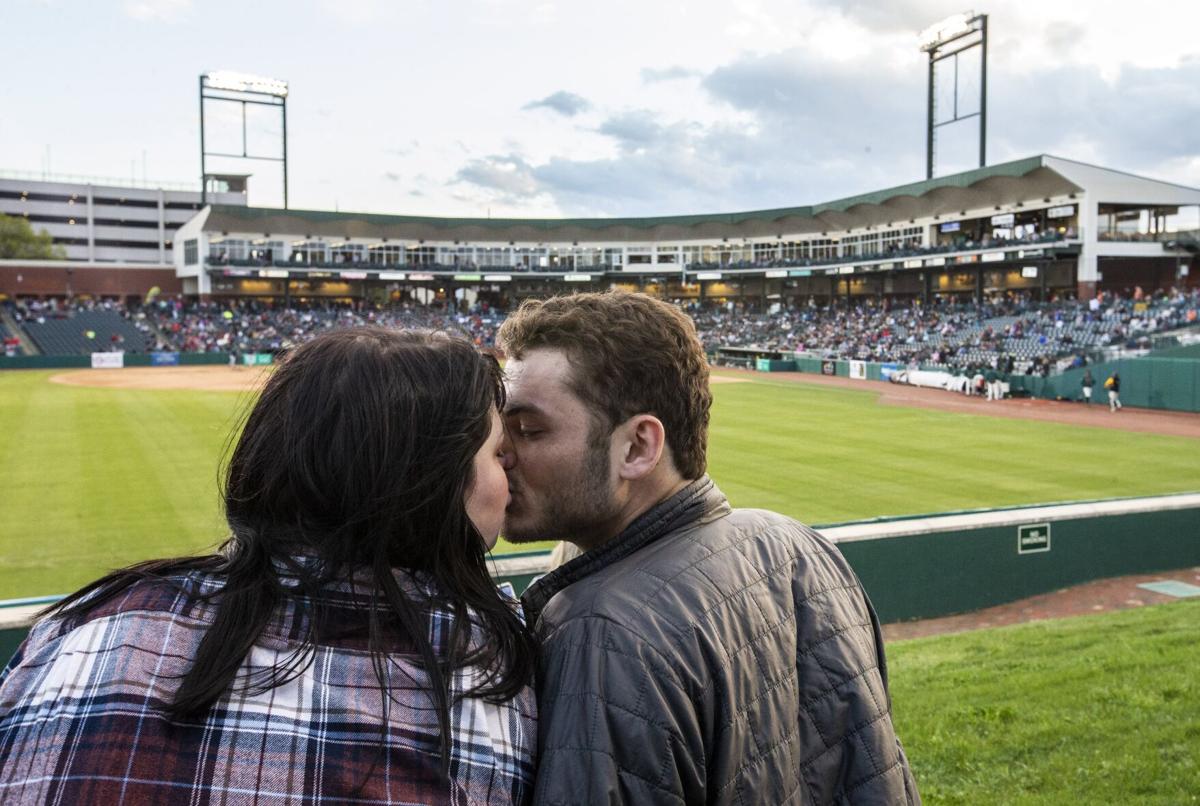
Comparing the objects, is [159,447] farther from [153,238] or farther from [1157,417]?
[153,238]

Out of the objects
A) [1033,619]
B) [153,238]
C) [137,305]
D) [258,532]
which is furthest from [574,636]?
[153,238]

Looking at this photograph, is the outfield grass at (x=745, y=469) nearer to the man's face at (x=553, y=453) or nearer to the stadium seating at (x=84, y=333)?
the man's face at (x=553, y=453)

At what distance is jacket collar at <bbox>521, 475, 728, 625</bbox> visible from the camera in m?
2.21

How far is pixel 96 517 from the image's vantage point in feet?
54.3

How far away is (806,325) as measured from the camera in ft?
235

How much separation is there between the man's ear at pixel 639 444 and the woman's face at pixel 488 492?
40 centimetres

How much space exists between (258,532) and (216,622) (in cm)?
20

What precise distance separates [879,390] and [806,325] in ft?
94.8

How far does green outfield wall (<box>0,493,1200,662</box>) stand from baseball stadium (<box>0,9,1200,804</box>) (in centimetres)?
4

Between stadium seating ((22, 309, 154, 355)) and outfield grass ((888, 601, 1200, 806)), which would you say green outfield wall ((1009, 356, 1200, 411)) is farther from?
stadium seating ((22, 309, 154, 355))

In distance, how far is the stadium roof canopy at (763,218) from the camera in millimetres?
55875

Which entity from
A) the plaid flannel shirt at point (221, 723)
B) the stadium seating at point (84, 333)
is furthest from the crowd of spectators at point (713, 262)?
the plaid flannel shirt at point (221, 723)

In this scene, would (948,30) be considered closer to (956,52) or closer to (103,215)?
(956,52)

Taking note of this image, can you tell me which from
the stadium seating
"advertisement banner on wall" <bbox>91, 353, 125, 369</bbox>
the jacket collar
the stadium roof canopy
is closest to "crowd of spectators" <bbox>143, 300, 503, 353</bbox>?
the stadium seating
